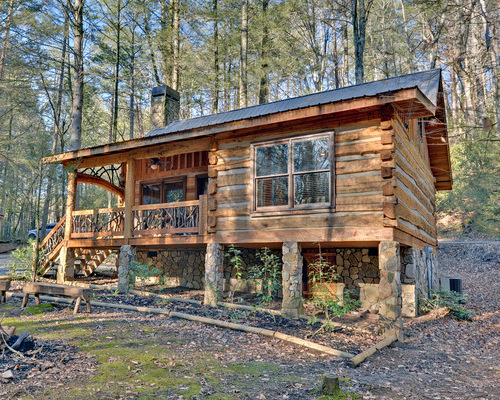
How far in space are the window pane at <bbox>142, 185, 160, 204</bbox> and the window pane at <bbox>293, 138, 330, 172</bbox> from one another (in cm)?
825

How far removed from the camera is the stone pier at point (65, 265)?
14125 millimetres

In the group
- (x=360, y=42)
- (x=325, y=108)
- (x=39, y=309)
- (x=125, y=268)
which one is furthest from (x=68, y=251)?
(x=360, y=42)

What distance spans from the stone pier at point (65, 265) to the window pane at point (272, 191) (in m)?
8.06

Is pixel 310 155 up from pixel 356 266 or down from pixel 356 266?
up

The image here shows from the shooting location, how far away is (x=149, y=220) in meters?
13.0

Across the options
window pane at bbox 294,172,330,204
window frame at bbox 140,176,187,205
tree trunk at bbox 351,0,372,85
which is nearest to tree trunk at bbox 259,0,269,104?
tree trunk at bbox 351,0,372,85

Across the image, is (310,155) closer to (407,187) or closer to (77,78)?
(407,187)

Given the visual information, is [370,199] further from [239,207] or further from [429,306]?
[429,306]

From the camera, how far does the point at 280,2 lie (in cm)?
2578

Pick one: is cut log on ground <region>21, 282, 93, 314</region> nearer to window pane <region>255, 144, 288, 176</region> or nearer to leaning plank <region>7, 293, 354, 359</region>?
leaning plank <region>7, 293, 354, 359</region>

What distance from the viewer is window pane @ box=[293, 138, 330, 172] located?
9.83m

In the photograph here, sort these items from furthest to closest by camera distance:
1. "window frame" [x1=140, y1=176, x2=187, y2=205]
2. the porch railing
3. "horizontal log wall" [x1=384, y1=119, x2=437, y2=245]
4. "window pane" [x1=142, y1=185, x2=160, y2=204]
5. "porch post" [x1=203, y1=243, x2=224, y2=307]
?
"window pane" [x1=142, y1=185, x2=160, y2=204]
"window frame" [x1=140, y1=176, x2=187, y2=205]
the porch railing
"porch post" [x1=203, y1=243, x2=224, y2=307]
"horizontal log wall" [x1=384, y1=119, x2=437, y2=245]

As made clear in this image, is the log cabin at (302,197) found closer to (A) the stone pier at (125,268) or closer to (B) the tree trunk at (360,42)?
(A) the stone pier at (125,268)

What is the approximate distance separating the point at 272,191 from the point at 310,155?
4.60 feet
